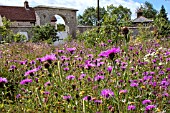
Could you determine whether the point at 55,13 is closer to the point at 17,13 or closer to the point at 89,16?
the point at 17,13

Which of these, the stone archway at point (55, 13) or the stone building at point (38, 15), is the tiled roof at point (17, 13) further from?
the stone archway at point (55, 13)

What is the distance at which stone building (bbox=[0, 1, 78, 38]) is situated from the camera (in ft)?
122

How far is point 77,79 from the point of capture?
326 centimetres

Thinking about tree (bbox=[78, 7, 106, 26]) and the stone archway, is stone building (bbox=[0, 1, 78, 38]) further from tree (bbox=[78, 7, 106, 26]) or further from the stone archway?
tree (bbox=[78, 7, 106, 26])

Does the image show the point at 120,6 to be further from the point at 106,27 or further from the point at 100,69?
the point at 100,69

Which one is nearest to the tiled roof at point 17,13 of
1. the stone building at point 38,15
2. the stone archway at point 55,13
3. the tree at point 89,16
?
the stone building at point 38,15

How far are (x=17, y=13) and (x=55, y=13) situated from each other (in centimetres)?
577

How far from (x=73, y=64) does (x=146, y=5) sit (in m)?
76.7

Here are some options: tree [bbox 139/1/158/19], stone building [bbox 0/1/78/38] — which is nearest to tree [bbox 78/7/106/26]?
tree [bbox 139/1/158/19]

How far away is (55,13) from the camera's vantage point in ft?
126

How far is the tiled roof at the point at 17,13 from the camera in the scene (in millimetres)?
38969

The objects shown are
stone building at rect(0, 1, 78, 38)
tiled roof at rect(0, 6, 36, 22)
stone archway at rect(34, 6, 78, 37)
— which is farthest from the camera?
tiled roof at rect(0, 6, 36, 22)

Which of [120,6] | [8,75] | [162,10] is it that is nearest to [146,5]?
[120,6]

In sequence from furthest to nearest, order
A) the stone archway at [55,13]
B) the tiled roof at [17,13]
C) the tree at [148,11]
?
the tree at [148,11] < the tiled roof at [17,13] < the stone archway at [55,13]
